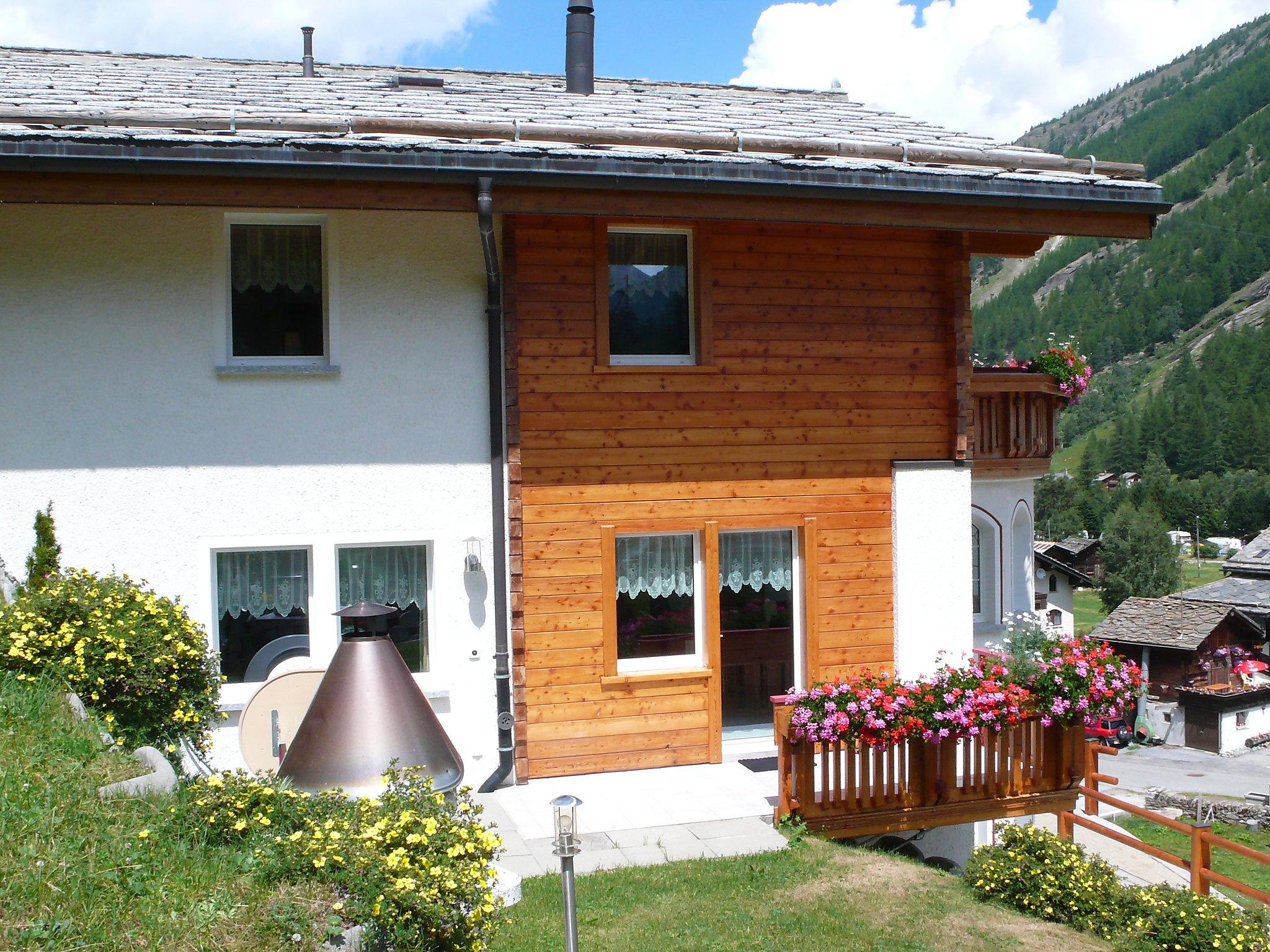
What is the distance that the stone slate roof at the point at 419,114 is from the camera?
779 cm

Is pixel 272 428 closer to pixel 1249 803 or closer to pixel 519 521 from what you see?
pixel 519 521

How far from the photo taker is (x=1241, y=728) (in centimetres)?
4691

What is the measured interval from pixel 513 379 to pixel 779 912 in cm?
457

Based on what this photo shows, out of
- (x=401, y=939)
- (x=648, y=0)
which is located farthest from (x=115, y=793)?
(x=648, y=0)

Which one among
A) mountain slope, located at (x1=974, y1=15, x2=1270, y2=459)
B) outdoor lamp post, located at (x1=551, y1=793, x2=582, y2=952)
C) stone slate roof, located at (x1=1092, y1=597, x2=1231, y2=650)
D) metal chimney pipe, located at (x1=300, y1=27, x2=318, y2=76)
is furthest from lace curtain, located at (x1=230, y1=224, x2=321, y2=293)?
mountain slope, located at (x1=974, y1=15, x2=1270, y2=459)

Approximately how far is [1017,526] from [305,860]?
37.9 feet

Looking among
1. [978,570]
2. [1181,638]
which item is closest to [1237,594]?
[1181,638]

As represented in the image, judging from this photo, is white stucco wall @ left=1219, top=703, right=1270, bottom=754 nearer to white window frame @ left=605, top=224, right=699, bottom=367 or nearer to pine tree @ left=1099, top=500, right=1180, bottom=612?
pine tree @ left=1099, top=500, right=1180, bottom=612

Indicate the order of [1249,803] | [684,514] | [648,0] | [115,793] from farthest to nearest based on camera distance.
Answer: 1. [1249,803]
2. [648,0]
3. [684,514]
4. [115,793]

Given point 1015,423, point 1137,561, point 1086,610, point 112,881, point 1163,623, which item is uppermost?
point 1015,423

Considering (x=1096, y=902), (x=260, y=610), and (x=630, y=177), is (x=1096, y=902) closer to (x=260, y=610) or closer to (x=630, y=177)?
(x=630, y=177)

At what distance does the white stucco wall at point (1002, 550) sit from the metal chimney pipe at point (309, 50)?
894cm

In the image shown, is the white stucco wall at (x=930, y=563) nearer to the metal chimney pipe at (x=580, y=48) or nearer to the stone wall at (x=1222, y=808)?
the metal chimney pipe at (x=580, y=48)

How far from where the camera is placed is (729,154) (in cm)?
865
